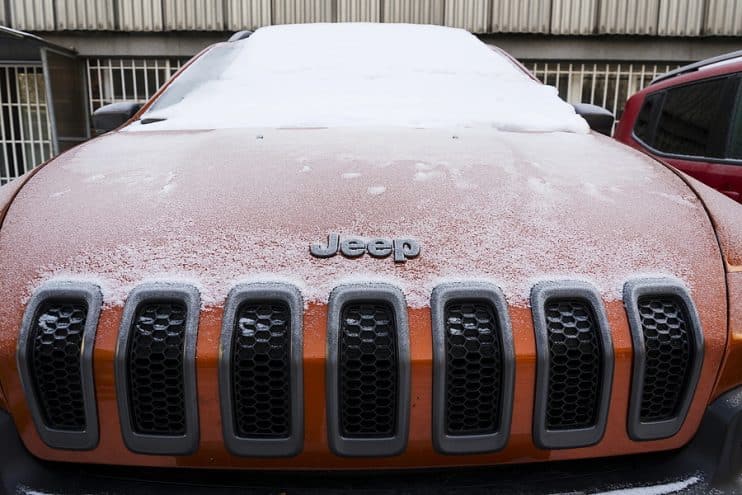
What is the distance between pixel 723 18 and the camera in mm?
9773

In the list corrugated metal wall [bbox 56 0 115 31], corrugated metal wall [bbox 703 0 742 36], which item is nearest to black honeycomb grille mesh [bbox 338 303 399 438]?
corrugated metal wall [bbox 56 0 115 31]

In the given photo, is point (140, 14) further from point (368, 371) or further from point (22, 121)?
point (368, 371)

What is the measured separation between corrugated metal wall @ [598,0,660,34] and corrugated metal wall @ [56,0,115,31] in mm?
7801

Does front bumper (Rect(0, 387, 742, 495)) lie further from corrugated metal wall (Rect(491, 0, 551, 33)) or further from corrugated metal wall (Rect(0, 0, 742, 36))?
corrugated metal wall (Rect(491, 0, 551, 33))

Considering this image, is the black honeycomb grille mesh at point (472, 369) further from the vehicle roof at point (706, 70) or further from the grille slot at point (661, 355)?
the vehicle roof at point (706, 70)

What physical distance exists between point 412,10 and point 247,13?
103 inches

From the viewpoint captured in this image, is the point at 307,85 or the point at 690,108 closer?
the point at 307,85

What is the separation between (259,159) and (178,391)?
2.30 ft

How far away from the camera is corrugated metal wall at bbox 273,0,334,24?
9.82 metres

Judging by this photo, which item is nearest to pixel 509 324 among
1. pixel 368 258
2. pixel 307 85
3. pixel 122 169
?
pixel 368 258

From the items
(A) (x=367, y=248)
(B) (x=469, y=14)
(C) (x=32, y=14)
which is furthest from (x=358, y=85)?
(C) (x=32, y=14)

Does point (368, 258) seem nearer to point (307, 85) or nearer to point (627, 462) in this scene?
point (627, 462)

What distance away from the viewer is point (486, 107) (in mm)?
2213

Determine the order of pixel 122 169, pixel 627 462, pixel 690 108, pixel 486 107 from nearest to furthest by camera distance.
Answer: pixel 627 462 < pixel 122 169 < pixel 486 107 < pixel 690 108
